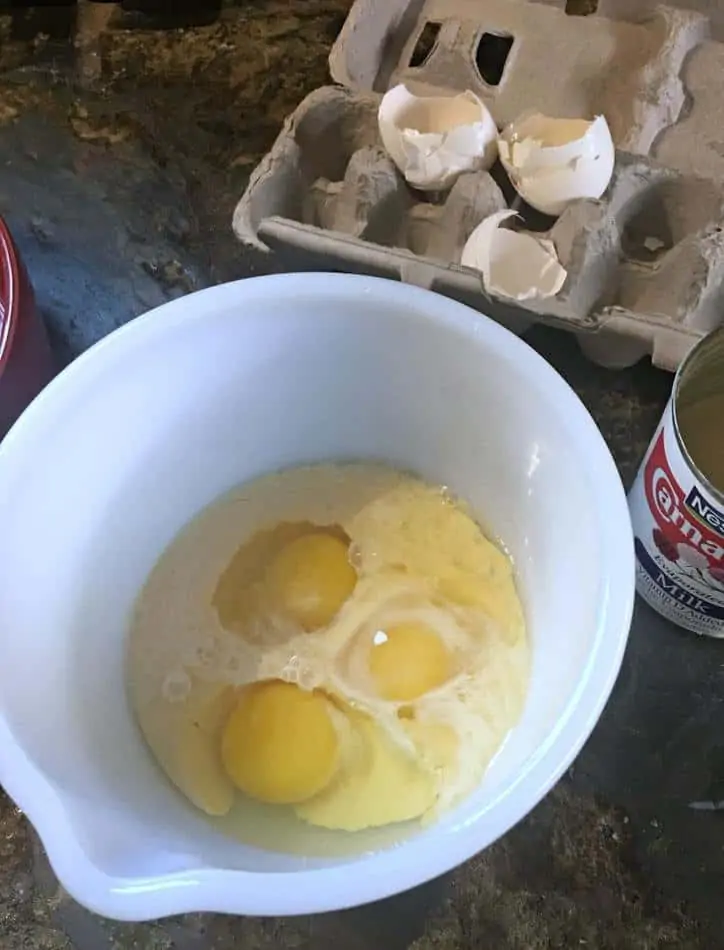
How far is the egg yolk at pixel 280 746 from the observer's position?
0.74 m

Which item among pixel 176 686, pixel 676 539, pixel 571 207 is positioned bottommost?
pixel 176 686

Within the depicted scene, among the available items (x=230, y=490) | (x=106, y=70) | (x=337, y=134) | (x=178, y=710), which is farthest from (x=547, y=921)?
(x=106, y=70)

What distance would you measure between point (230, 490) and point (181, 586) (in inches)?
3.5

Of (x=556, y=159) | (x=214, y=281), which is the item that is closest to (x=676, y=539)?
(x=556, y=159)

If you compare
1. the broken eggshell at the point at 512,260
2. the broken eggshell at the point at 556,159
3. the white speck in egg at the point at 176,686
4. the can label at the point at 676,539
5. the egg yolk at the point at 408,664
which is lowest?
the white speck in egg at the point at 176,686

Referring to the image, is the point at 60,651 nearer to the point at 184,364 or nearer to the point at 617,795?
the point at 184,364

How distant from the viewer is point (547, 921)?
29.4 inches

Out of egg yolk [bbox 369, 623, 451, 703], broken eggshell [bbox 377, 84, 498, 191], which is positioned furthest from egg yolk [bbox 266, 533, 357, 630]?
broken eggshell [bbox 377, 84, 498, 191]

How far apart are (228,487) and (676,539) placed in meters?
0.36

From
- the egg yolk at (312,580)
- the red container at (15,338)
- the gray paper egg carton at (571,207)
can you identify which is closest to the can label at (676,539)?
the gray paper egg carton at (571,207)

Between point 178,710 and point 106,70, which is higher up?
point 106,70

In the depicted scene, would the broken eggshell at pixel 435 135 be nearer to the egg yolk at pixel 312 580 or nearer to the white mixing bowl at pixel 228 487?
the white mixing bowl at pixel 228 487

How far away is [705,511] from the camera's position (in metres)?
0.68

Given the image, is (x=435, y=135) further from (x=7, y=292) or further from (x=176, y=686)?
(x=176, y=686)
